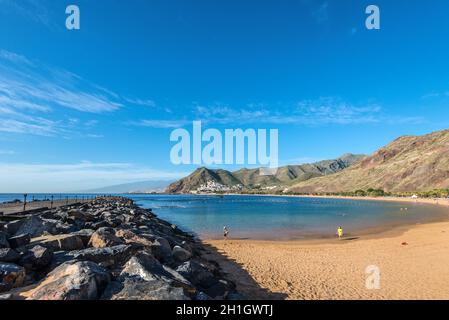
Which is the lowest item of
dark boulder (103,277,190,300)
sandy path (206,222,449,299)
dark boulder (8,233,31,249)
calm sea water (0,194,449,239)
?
calm sea water (0,194,449,239)

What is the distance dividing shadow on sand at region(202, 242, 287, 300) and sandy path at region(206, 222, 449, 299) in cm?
8

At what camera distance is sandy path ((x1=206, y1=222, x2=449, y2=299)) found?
518 inches

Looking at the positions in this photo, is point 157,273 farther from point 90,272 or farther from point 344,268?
point 344,268

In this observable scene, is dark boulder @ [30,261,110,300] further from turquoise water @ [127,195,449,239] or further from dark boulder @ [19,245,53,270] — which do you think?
turquoise water @ [127,195,449,239]

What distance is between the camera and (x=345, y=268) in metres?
17.6

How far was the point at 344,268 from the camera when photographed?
17578mm

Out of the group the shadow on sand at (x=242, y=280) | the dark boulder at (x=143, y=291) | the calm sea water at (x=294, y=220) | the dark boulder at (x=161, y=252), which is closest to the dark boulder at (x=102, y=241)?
the dark boulder at (x=161, y=252)

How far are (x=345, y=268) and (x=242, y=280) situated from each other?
6.79 meters

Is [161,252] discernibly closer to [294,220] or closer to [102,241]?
[102,241]

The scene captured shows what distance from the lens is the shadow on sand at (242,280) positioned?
12.5m

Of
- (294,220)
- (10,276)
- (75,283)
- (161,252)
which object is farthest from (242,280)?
(294,220)

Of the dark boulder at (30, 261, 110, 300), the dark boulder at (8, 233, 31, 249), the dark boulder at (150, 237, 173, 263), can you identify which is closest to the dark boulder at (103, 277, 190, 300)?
the dark boulder at (30, 261, 110, 300)
